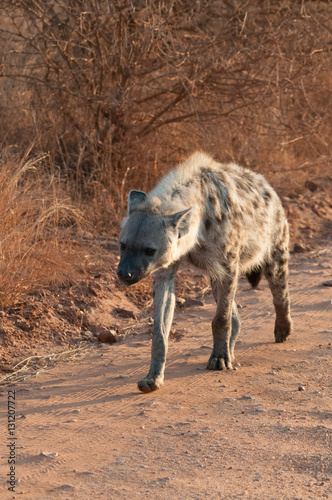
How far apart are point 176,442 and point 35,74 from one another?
5.12 metres

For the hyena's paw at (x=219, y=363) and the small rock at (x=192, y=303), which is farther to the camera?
the small rock at (x=192, y=303)

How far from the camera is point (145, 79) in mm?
6594

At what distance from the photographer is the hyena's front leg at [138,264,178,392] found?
3.44 m

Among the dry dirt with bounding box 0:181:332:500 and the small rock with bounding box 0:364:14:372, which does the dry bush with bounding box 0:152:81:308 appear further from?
the small rock with bounding box 0:364:14:372

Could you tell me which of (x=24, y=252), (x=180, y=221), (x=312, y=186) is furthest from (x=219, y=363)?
(x=312, y=186)

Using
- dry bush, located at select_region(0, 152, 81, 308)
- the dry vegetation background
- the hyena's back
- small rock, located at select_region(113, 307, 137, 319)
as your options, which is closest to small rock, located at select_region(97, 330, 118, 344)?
small rock, located at select_region(113, 307, 137, 319)

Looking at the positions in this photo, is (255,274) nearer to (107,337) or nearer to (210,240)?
(210,240)

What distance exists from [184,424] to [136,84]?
3974 mm

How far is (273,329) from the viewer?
15.0 feet

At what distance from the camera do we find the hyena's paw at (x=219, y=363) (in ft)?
12.5

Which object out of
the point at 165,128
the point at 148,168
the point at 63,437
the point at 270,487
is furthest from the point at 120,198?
the point at 270,487

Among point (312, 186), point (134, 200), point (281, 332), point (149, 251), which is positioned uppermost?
point (312, 186)
